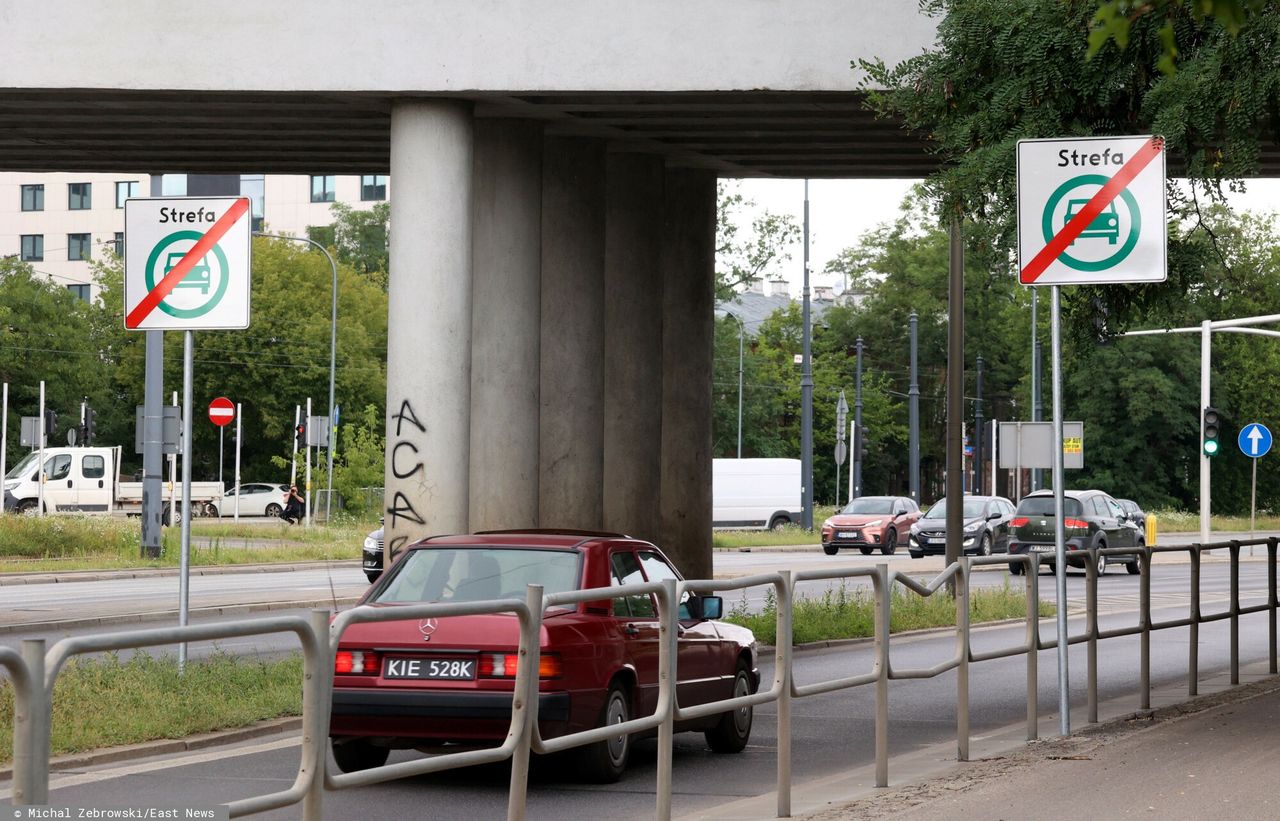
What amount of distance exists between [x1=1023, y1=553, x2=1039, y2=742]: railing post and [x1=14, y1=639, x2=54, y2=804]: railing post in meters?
7.60

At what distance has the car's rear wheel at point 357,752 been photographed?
9.29m

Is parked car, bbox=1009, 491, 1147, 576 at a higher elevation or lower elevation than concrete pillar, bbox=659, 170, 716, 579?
lower

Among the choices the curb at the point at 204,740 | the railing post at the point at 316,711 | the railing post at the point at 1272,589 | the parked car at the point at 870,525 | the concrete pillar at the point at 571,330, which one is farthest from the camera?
the parked car at the point at 870,525

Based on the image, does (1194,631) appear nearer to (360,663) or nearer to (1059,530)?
(1059,530)

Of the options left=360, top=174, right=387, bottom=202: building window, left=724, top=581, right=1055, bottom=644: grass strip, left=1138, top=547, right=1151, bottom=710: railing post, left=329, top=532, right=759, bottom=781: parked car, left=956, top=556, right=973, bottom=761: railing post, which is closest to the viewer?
left=329, top=532, right=759, bottom=781: parked car

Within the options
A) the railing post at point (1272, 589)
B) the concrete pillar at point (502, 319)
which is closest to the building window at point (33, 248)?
the concrete pillar at point (502, 319)

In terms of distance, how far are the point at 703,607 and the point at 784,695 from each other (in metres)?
0.69

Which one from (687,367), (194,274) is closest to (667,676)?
(194,274)

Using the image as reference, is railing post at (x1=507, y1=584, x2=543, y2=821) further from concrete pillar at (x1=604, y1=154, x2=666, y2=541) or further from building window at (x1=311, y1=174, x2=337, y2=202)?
building window at (x1=311, y1=174, x2=337, y2=202)

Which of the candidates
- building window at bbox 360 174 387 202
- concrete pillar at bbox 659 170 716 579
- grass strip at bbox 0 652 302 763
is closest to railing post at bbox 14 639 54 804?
grass strip at bbox 0 652 302 763

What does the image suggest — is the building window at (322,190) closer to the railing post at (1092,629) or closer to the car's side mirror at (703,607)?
the railing post at (1092,629)

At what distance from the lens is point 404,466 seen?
1822 cm

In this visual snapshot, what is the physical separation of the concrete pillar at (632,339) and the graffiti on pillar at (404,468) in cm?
557

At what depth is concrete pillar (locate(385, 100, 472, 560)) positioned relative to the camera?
18.2 metres
